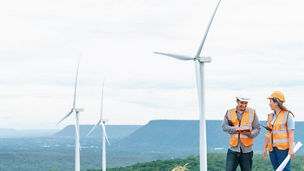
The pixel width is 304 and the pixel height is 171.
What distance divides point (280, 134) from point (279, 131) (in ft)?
0.29

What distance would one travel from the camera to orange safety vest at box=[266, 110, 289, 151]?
13.7 m

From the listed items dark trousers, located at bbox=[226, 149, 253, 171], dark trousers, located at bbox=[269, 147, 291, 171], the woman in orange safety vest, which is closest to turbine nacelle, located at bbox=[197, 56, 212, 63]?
the woman in orange safety vest

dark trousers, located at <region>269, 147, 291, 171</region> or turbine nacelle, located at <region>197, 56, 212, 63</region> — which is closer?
dark trousers, located at <region>269, 147, 291, 171</region>

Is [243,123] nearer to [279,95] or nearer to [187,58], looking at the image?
[279,95]

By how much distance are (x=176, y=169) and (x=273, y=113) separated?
3148mm

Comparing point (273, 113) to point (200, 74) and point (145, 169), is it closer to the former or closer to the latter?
point (200, 74)

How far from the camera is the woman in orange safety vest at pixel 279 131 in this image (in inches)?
538

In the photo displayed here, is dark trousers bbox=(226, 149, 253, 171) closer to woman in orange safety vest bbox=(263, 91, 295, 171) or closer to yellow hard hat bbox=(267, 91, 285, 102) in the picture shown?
woman in orange safety vest bbox=(263, 91, 295, 171)

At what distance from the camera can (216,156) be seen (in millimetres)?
145375

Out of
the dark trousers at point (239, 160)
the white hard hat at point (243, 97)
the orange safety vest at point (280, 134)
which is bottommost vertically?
the dark trousers at point (239, 160)

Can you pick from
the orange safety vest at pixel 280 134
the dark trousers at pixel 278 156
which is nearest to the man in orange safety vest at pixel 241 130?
the orange safety vest at pixel 280 134

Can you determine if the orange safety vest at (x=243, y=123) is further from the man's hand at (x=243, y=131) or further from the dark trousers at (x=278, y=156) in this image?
the dark trousers at (x=278, y=156)

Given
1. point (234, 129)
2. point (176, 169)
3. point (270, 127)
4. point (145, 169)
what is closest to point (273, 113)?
point (270, 127)

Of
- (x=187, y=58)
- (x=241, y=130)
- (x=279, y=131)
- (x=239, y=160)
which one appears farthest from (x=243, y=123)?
(x=187, y=58)
